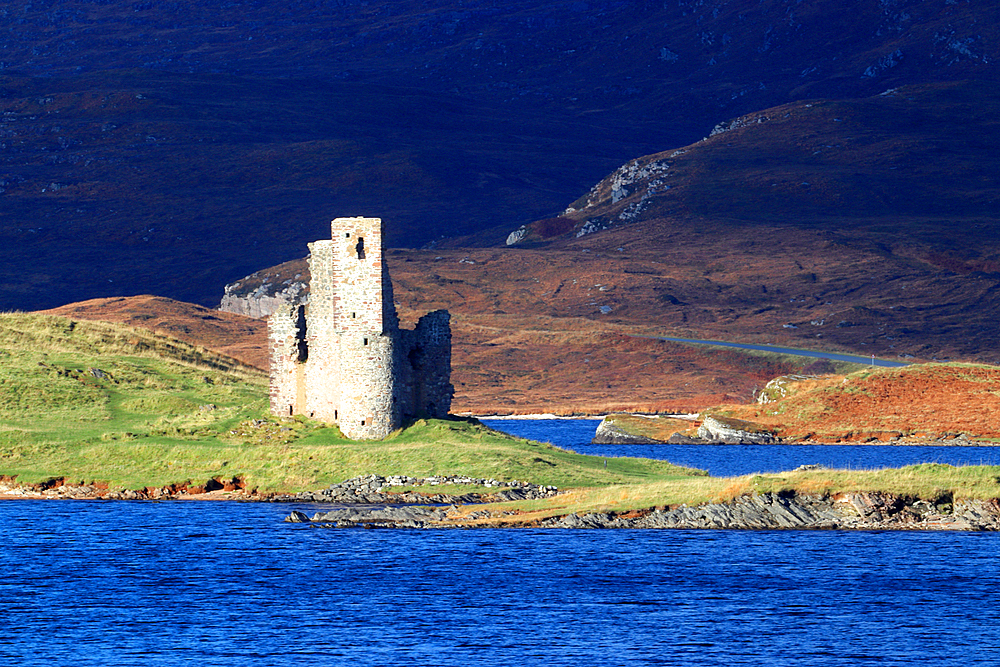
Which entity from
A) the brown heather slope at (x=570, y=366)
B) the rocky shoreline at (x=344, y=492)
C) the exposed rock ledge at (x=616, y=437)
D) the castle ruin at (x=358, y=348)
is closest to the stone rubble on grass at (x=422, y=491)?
the rocky shoreline at (x=344, y=492)

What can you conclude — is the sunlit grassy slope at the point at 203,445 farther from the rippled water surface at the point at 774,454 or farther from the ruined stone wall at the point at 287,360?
the rippled water surface at the point at 774,454

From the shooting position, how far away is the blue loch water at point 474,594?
4000 cm

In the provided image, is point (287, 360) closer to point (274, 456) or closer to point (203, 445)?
point (274, 456)

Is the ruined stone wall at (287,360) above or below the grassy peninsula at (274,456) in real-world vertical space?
above

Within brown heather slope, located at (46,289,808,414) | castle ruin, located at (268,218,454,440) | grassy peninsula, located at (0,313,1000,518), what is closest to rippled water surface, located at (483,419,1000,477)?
grassy peninsula, located at (0,313,1000,518)

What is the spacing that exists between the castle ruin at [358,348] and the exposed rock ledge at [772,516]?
28.1ft

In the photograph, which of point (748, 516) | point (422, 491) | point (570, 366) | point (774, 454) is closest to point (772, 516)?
point (748, 516)

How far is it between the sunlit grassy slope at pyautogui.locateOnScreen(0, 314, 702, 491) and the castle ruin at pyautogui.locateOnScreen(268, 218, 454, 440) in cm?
124

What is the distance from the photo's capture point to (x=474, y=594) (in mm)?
48344

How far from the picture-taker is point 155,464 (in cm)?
6838

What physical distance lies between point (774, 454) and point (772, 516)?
43452 mm

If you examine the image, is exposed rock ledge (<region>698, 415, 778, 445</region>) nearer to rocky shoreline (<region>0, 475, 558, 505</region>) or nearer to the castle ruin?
the castle ruin

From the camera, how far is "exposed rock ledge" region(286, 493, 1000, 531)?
193ft

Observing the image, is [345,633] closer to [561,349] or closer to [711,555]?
[711,555]
